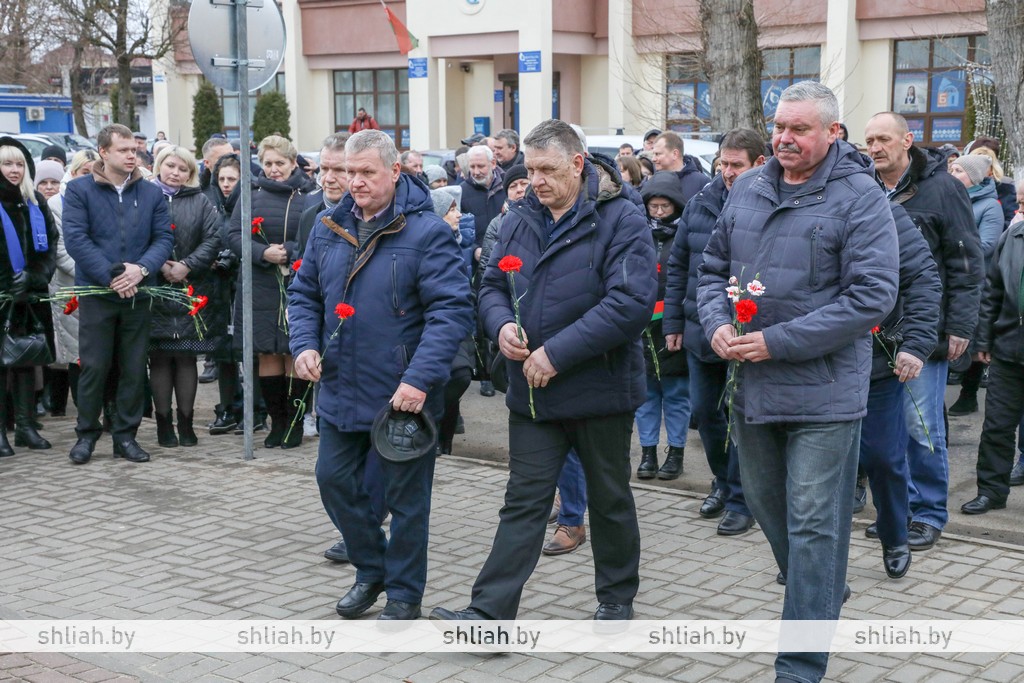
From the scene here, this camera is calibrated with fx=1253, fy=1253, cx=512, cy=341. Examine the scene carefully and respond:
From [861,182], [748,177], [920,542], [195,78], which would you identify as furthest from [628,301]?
[195,78]

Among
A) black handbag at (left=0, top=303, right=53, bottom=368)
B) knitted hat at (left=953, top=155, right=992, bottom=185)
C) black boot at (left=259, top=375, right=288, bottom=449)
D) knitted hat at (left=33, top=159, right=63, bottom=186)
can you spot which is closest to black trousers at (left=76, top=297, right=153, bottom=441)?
black handbag at (left=0, top=303, right=53, bottom=368)

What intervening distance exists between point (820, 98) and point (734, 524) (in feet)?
9.01

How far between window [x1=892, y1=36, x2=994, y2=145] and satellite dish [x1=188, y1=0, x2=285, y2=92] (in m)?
23.3

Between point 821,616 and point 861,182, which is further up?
point 861,182

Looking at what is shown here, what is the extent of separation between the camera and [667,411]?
783cm

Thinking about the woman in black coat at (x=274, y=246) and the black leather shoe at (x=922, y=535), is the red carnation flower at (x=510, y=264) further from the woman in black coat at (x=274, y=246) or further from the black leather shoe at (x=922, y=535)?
the woman in black coat at (x=274, y=246)

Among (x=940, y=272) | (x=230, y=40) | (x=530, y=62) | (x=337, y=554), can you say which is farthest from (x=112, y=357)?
(x=530, y=62)

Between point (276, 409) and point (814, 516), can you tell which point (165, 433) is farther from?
point (814, 516)

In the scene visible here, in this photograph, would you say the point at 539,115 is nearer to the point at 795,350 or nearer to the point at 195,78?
the point at 195,78

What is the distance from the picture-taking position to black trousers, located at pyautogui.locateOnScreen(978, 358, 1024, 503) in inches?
272

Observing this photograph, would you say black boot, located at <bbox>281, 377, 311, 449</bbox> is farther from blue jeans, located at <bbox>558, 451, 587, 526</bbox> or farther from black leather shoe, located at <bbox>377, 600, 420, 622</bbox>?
black leather shoe, located at <bbox>377, 600, 420, 622</bbox>

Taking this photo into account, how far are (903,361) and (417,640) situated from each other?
2.46 meters

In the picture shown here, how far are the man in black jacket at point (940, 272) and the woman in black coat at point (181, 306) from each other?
187 inches

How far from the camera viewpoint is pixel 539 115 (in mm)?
30656
